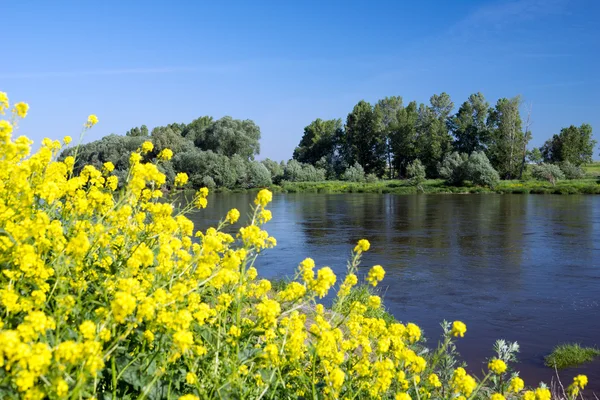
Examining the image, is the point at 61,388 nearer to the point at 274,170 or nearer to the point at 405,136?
the point at 274,170

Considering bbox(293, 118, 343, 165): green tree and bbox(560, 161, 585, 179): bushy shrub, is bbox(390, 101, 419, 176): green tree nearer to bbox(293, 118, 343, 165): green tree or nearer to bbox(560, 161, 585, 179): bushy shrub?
bbox(293, 118, 343, 165): green tree

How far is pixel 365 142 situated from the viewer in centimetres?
5506

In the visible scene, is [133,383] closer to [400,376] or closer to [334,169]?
[400,376]

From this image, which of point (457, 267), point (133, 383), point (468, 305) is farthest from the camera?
point (457, 267)

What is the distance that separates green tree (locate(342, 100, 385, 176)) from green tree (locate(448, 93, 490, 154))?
7.97 m

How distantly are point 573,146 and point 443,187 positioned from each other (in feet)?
56.8

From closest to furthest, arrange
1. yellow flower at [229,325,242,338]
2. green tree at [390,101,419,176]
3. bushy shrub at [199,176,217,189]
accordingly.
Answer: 1. yellow flower at [229,325,242,338]
2. bushy shrub at [199,176,217,189]
3. green tree at [390,101,419,176]

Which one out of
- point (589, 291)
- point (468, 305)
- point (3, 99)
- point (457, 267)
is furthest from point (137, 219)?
point (457, 267)

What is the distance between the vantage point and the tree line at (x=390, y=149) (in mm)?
40781

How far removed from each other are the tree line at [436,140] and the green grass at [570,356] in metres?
35.4

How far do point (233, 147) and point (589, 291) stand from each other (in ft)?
131

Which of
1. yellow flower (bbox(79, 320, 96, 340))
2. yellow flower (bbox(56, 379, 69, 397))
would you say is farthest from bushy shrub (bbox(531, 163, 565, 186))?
yellow flower (bbox(56, 379, 69, 397))

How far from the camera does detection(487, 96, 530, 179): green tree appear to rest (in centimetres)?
4538

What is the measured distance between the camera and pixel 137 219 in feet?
10.4
